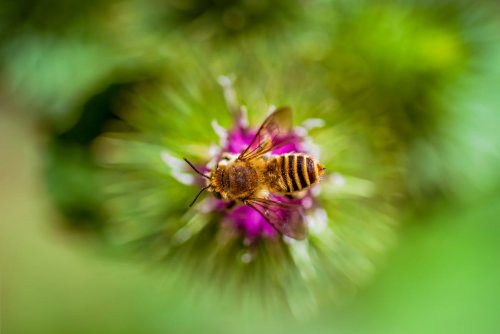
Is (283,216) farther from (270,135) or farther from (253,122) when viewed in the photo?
(253,122)

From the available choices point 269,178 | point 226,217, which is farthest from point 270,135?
point 226,217

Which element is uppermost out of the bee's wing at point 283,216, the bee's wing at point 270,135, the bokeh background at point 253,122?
the bokeh background at point 253,122

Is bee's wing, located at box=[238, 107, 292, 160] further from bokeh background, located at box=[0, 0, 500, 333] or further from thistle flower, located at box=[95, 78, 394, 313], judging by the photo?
bokeh background, located at box=[0, 0, 500, 333]

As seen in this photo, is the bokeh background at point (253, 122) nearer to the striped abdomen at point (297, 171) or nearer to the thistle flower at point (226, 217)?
the thistle flower at point (226, 217)

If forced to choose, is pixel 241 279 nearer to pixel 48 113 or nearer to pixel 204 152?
pixel 204 152

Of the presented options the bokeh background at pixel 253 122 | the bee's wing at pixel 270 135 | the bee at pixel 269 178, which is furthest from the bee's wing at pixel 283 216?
the bokeh background at pixel 253 122

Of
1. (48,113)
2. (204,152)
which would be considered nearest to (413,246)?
(204,152)

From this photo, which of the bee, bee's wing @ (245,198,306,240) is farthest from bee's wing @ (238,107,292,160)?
bee's wing @ (245,198,306,240)
